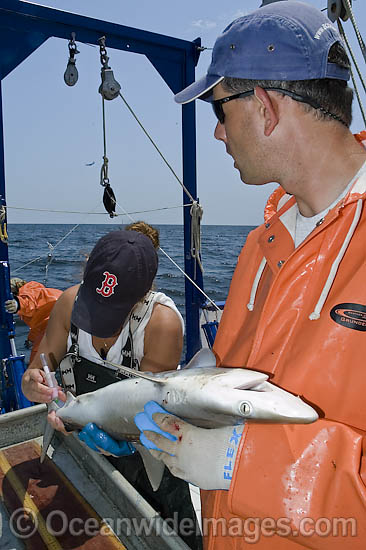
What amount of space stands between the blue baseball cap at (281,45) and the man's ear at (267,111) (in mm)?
53

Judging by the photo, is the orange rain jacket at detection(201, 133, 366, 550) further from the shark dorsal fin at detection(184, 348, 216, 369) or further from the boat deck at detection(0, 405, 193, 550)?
the boat deck at detection(0, 405, 193, 550)

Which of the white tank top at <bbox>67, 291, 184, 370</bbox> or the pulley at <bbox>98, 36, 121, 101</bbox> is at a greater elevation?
the pulley at <bbox>98, 36, 121, 101</bbox>

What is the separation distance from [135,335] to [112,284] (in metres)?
0.43

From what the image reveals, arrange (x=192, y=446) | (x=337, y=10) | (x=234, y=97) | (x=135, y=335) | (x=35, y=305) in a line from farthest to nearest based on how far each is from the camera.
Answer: (x=35, y=305) < (x=135, y=335) < (x=337, y=10) < (x=234, y=97) < (x=192, y=446)

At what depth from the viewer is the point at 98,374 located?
270 cm

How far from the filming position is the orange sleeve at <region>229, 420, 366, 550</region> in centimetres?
113

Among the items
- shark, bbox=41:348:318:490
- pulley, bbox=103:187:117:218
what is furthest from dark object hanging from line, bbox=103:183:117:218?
shark, bbox=41:348:318:490

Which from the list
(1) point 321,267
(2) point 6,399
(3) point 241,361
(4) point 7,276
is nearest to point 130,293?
(3) point 241,361

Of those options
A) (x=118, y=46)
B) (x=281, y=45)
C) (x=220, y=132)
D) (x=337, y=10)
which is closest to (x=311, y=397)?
(x=220, y=132)

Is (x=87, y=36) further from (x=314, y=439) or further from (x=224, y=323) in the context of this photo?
(x=314, y=439)

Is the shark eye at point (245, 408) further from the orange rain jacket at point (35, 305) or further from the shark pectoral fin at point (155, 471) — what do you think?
the orange rain jacket at point (35, 305)

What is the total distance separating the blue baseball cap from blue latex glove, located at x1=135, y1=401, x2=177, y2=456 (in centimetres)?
137

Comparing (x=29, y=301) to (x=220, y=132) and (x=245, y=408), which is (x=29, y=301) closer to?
(x=220, y=132)

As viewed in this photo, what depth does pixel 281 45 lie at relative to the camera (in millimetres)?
1547
